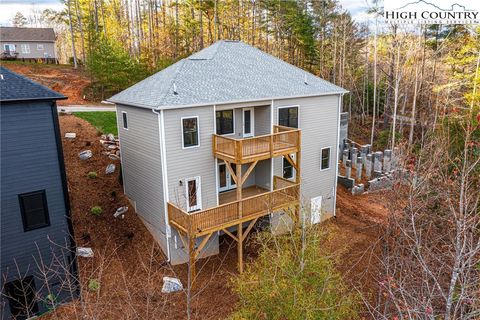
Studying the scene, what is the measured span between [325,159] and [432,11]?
594 inches

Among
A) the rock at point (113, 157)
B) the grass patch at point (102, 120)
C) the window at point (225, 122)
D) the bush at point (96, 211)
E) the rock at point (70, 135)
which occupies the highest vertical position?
the window at point (225, 122)

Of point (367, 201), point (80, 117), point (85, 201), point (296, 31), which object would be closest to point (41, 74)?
point (80, 117)

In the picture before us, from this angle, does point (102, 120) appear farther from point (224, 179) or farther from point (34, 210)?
point (34, 210)

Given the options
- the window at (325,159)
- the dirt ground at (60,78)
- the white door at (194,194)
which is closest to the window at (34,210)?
the white door at (194,194)

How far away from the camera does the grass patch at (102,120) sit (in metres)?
23.2

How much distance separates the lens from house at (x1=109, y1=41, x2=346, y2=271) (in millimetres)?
14109

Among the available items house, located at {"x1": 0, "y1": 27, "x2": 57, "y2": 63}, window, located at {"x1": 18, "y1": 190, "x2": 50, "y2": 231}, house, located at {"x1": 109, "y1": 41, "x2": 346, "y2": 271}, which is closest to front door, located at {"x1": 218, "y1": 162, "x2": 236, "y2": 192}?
house, located at {"x1": 109, "y1": 41, "x2": 346, "y2": 271}

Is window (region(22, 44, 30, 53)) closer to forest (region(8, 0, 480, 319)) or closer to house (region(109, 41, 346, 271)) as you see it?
forest (region(8, 0, 480, 319))

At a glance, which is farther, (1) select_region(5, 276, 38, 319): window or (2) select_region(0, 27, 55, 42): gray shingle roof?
(2) select_region(0, 27, 55, 42): gray shingle roof

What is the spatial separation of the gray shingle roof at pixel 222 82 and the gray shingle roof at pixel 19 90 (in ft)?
12.2

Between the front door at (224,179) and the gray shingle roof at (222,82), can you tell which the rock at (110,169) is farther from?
the front door at (224,179)

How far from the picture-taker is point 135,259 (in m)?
14.8

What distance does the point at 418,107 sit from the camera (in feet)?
117

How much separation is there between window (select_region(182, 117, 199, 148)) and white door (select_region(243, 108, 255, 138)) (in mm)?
3128
